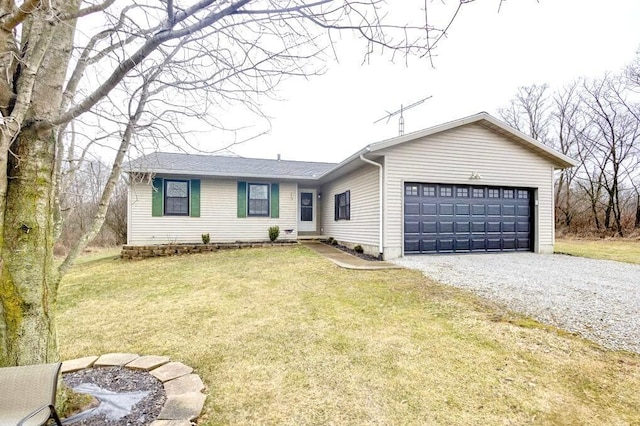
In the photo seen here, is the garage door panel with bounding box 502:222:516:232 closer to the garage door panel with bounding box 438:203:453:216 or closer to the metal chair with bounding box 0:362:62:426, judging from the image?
the garage door panel with bounding box 438:203:453:216

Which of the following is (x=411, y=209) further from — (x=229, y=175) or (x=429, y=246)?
(x=229, y=175)

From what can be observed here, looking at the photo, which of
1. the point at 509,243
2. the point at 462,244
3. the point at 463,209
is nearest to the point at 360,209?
the point at 463,209

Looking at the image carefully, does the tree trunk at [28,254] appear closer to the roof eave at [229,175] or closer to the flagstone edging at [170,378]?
the flagstone edging at [170,378]

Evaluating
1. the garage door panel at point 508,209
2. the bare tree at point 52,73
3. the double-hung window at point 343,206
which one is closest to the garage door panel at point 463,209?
the garage door panel at point 508,209

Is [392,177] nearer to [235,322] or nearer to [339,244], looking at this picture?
[339,244]

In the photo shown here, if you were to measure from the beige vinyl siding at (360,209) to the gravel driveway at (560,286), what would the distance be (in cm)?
142

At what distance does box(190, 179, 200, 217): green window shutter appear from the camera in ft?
38.4

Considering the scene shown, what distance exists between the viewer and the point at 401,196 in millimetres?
9008

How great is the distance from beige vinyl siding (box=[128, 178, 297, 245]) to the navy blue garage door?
523cm

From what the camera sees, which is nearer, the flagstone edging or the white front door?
the flagstone edging

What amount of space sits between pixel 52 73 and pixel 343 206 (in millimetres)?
10279

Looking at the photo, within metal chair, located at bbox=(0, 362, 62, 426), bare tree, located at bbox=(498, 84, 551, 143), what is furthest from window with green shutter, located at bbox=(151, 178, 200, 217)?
bare tree, located at bbox=(498, 84, 551, 143)

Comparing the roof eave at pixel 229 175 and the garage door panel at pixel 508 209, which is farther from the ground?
the roof eave at pixel 229 175

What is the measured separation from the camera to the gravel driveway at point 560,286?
3.91m
